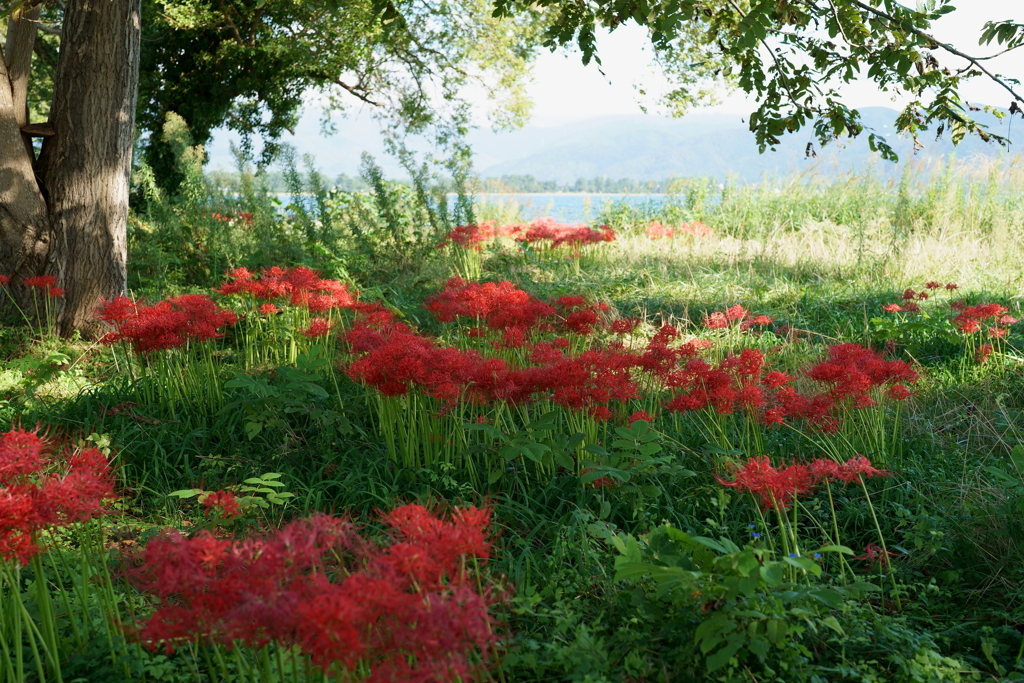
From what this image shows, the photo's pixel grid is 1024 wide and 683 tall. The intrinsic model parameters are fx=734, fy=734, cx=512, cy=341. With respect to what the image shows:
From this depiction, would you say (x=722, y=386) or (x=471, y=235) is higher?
(x=471, y=235)

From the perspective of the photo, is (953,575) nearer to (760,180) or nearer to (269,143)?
(760,180)

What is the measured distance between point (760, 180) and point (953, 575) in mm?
11189

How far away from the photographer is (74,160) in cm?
583

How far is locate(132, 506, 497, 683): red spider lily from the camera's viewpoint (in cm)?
121

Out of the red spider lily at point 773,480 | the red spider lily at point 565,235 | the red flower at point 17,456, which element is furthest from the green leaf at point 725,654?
the red spider lily at point 565,235

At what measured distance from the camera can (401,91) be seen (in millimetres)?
13852

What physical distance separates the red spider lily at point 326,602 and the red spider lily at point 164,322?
2.47 m

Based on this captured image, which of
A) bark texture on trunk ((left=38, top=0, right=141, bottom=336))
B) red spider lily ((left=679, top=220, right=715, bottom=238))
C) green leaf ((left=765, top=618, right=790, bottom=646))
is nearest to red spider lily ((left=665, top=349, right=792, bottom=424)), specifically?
green leaf ((left=765, top=618, right=790, bottom=646))

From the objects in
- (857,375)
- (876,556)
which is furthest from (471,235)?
(876,556)

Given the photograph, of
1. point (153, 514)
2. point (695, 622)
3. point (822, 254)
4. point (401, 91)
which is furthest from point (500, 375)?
point (401, 91)

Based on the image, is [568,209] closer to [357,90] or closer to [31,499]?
[357,90]

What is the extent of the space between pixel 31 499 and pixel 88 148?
5.12 m

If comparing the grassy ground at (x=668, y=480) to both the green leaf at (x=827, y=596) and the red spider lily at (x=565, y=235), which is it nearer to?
the green leaf at (x=827, y=596)

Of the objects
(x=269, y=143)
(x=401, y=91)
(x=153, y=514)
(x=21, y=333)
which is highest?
(x=401, y=91)
